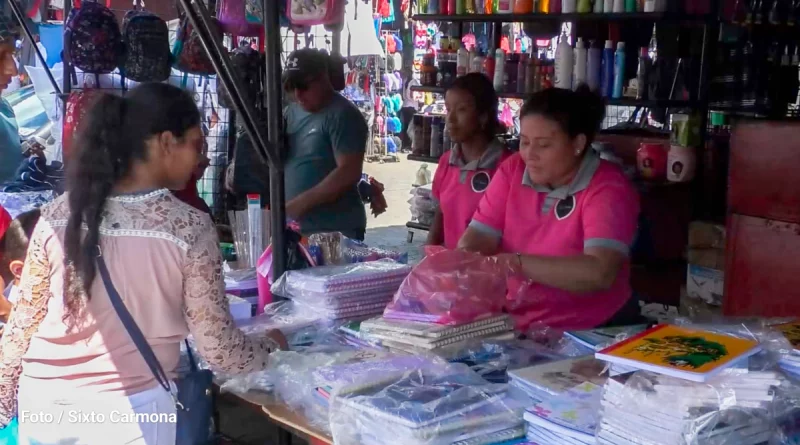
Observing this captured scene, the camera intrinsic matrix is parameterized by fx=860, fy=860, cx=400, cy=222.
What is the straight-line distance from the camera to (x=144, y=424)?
6.02 feet

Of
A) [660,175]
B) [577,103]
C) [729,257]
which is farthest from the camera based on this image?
[660,175]

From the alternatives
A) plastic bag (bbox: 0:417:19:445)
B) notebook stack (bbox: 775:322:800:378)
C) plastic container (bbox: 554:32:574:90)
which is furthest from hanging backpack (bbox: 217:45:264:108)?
notebook stack (bbox: 775:322:800:378)

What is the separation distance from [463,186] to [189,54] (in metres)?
1.86

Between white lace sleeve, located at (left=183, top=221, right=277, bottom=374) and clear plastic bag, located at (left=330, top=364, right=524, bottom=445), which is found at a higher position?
white lace sleeve, located at (left=183, top=221, right=277, bottom=374)

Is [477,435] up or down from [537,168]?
down

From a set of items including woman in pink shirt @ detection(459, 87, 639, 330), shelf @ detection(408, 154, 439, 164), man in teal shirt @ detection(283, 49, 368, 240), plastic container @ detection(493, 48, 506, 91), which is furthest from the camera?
shelf @ detection(408, 154, 439, 164)

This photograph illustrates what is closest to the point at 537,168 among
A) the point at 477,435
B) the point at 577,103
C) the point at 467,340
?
the point at 577,103

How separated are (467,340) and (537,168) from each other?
0.65m

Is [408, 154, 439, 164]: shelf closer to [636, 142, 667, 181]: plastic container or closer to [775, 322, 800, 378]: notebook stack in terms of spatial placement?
[636, 142, 667, 181]: plastic container

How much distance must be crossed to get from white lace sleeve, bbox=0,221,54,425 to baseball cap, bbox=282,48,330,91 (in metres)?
2.07

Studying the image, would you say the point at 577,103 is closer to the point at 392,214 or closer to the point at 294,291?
the point at 294,291

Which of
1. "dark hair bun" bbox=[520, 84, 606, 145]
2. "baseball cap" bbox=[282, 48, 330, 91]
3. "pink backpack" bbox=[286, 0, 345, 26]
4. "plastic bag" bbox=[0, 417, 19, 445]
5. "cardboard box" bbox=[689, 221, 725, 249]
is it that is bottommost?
"plastic bag" bbox=[0, 417, 19, 445]

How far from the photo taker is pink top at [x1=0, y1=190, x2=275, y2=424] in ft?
5.76

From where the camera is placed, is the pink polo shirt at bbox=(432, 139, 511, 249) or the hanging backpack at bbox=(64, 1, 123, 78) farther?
the hanging backpack at bbox=(64, 1, 123, 78)
